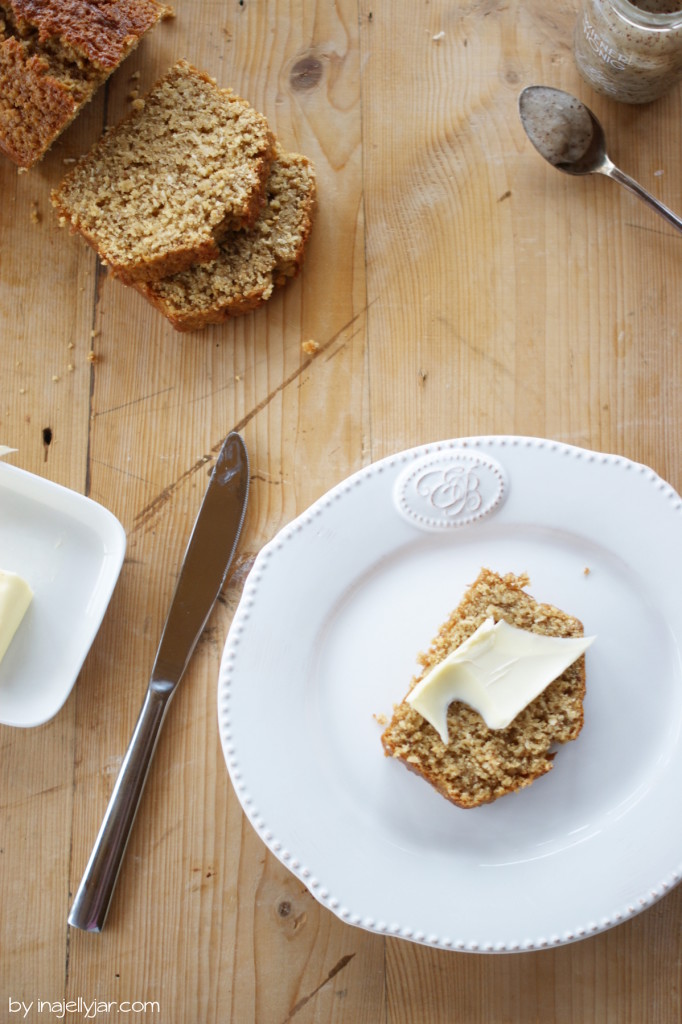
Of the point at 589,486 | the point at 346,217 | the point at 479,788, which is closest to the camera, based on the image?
the point at 479,788

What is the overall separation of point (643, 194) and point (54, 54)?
1.36 metres

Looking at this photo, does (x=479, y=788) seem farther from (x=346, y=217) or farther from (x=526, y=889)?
(x=346, y=217)

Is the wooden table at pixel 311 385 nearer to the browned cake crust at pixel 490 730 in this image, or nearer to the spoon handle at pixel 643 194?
the spoon handle at pixel 643 194

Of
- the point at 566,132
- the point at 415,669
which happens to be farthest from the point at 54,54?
the point at 415,669

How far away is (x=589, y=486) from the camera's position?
67.7 inches

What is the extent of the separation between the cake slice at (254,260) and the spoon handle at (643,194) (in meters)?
0.70

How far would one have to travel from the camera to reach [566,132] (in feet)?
5.90

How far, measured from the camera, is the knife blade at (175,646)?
1767mm

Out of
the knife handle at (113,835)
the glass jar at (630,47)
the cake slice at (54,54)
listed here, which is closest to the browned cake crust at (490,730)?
the knife handle at (113,835)

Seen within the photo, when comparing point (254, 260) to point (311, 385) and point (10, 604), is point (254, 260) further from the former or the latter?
point (10, 604)

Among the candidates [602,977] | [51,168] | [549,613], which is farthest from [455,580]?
[51,168]

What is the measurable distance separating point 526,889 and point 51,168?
2.02 metres

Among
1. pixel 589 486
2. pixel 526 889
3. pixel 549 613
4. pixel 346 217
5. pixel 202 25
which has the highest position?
pixel 202 25

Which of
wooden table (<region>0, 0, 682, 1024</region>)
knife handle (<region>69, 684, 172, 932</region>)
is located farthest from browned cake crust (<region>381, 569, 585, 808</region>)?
knife handle (<region>69, 684, 172, 932</region>)
